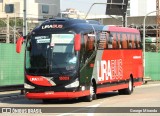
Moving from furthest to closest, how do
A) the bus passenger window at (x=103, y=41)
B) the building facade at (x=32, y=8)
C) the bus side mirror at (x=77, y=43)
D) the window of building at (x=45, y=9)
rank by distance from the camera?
the window of building at (x=45, y=9) → the building facade at (x=32, y=8) → the bus passenger window at (x=103, y=41) → the bus side mirror at (x=77, y=43)

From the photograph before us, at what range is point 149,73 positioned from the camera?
4956cm

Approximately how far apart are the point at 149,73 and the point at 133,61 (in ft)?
69.7

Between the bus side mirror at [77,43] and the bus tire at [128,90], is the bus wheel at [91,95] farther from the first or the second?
the bus tire at [128,90]

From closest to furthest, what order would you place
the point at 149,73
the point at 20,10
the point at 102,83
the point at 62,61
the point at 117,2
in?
the point at 62,61, the point at 102,83, the point at 149,73, the point at 117,2, the point at 20,10

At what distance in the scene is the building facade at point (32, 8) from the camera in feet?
454

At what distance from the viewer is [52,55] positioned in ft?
67.6

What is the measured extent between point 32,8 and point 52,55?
123143 millimetres

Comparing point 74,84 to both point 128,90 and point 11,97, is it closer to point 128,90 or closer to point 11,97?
point 11,97

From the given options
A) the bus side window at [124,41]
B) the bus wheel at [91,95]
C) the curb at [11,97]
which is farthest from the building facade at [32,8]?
the bus wheel at [91,95]

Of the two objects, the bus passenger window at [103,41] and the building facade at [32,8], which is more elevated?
the bus passenger window at [103,41]

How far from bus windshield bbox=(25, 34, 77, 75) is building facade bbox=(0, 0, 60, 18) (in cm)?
11529

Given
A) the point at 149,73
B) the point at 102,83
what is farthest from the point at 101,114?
the point at 149,73

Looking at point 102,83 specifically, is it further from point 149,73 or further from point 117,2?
point 117,2

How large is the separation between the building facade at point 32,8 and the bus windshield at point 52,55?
378 feet
